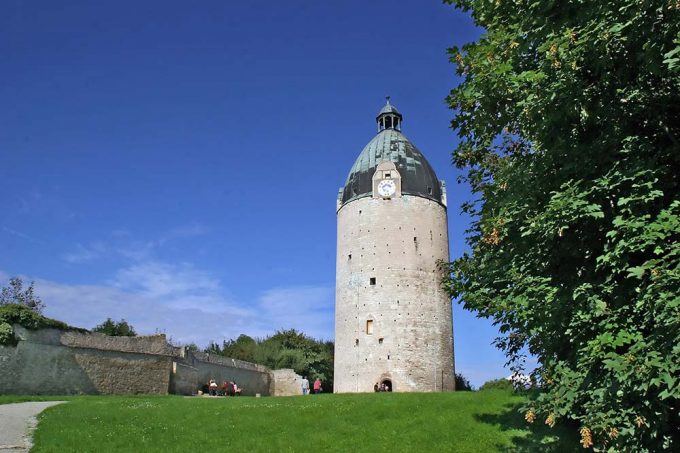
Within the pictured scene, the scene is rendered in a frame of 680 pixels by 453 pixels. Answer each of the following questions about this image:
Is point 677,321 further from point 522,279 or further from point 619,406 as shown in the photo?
point 522,279

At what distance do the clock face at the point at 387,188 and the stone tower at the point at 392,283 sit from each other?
0.20ft

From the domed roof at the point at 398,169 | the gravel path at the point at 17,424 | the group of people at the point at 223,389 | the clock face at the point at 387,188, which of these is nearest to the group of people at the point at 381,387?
the group of people at the point at 223,389

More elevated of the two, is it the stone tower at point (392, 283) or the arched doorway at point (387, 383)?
the stone tower at point (392, 283)

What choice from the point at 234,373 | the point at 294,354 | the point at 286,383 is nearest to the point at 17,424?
the point at 234,373

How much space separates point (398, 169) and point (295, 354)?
57.9ft

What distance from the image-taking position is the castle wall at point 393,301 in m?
32.3

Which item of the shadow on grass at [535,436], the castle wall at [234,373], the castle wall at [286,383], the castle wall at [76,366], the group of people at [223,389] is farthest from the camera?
the castle wall at [286,383]

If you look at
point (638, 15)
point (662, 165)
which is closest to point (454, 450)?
point (662, 165)

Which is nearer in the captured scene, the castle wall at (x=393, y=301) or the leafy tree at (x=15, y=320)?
the leafy tree at (x=15, y=320)

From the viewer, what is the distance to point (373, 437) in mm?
13703

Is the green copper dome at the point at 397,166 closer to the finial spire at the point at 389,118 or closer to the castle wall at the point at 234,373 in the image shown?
the finial spire at the point at 389,118

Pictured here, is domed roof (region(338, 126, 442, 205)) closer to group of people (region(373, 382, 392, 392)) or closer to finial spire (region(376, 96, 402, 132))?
finial spire (region(376, 96, 402, 132))

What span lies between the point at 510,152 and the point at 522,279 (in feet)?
22.4

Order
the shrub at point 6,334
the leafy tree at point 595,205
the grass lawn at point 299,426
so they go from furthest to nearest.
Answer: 1. the shrub at point 6,334
2. the grass lawn at point 299,426
3. the leafy tree at point 595,205
